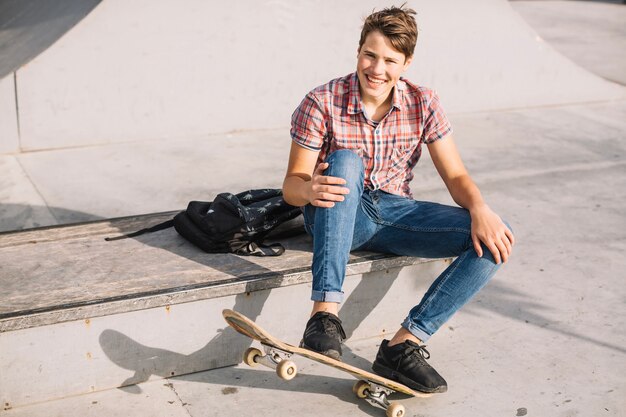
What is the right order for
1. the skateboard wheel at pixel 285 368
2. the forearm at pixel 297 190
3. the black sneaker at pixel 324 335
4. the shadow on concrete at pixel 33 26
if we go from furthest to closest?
the shadow on concrete at pixel 33 26 → the forearm at pixel 297 190 → the black sneaker at pixel 324 335 → the skateboard wheel at pixel 285 368

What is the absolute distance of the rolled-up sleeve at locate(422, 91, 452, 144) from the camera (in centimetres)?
392

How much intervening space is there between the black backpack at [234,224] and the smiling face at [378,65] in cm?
68

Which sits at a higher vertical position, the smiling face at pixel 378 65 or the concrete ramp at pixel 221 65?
the smiling face at pixel 378 65

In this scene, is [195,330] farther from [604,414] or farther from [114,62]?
[114,62]

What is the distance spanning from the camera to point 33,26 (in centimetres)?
821

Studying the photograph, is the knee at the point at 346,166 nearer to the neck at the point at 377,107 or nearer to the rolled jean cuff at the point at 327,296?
the neck at the point at 377,107

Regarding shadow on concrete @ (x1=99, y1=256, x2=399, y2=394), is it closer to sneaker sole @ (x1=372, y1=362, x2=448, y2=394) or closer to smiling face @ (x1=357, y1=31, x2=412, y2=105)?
sneaker sole @ (x1=372, y1=362, x2=448, y2=394)

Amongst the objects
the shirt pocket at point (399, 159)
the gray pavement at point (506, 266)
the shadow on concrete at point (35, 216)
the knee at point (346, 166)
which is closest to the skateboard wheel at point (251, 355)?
the gray pavement at point (506, 266)

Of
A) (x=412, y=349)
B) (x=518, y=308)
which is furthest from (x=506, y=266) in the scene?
(x=412, y=349)

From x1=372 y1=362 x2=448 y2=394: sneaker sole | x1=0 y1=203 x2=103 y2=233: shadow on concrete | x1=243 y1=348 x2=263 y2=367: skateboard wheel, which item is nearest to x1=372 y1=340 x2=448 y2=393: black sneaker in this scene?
x1=372 y1=362 x2=448 y2=394: sneaker sole

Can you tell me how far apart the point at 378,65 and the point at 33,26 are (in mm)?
5337

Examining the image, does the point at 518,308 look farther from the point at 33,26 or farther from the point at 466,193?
the point at 33,26

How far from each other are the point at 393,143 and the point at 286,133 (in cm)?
384

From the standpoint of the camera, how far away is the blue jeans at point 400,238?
3.62 meters
